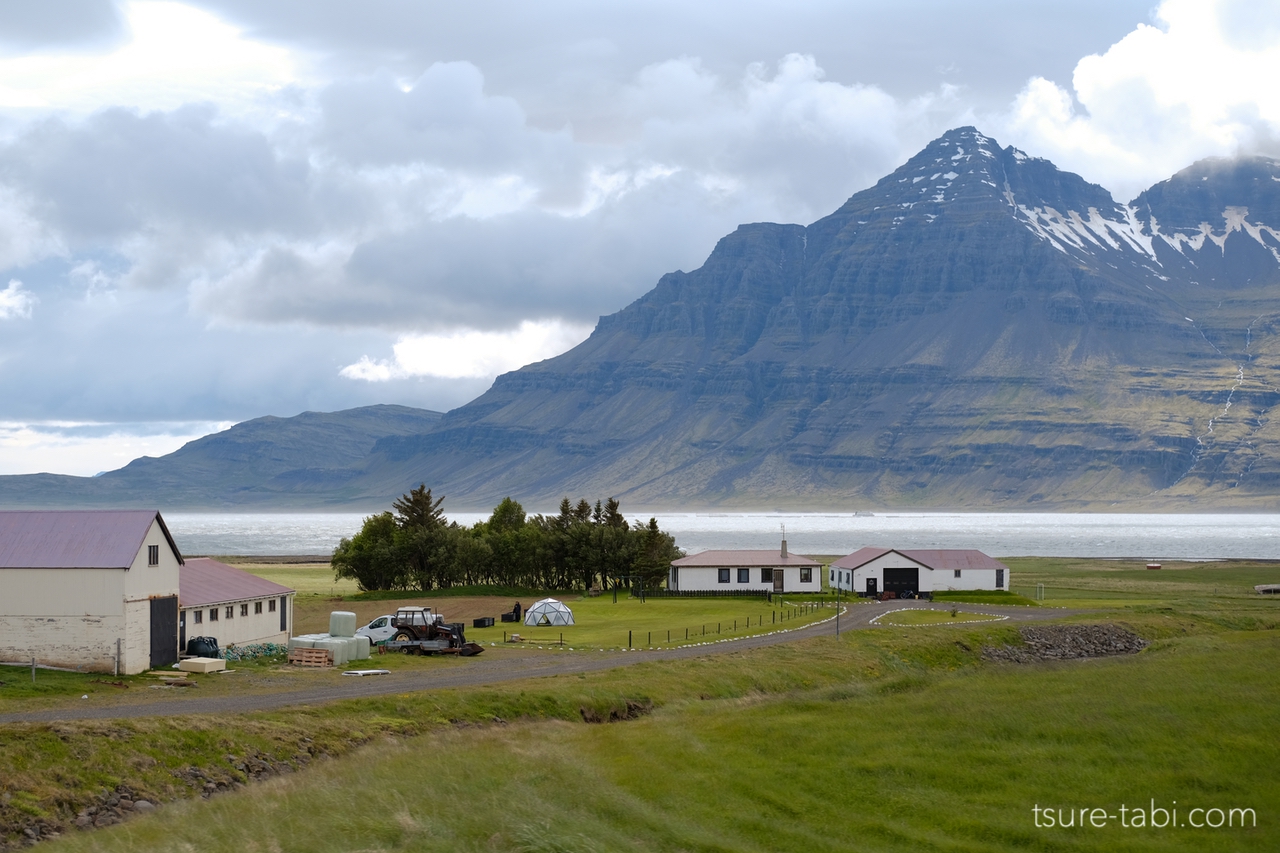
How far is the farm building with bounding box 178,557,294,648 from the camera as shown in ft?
177

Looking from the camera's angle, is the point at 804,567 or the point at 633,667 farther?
the point at 804,567

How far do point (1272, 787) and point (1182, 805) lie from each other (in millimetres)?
2560

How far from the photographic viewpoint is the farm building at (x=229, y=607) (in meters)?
53.9

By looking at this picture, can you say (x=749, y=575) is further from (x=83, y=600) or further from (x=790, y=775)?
(x=790, y=775)

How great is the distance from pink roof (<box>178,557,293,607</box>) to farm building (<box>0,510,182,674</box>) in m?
3.51

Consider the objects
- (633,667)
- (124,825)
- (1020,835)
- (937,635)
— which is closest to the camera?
(1020,835)

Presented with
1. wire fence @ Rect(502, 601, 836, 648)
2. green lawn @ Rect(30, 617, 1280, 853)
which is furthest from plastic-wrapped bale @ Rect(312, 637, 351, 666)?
green lawn @ Rect(30, 617, 1280, 853)

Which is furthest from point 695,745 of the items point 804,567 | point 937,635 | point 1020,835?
point 804,567

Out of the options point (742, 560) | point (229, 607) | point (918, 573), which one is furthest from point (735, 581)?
point (229, 607)

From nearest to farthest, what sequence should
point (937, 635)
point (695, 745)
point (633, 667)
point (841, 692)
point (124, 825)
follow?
point (124, 825) < point (695, 745) < point (841, 692) < point (633, 667) < point (937, 635)

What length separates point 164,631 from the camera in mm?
50344

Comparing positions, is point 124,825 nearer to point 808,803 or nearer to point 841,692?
point 808,803

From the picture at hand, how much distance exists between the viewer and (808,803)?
29.1 m

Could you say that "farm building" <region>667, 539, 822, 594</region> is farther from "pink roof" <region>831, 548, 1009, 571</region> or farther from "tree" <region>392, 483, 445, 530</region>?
"tree" <region>392, 483, 445, 530</region>
